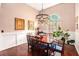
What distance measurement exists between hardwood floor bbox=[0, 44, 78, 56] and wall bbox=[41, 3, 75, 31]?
343mm

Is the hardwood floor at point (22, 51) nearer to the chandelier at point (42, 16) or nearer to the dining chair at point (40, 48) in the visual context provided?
the dining chair at point (40, 48)

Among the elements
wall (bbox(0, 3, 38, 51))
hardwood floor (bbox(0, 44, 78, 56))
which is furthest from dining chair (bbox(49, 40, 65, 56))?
wall (bbox(0, 3, 38, 51))

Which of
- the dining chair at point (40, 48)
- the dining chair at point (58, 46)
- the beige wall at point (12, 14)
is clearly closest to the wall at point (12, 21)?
the beige wall at point (12, 14)

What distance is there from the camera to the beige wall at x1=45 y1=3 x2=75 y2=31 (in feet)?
6.84

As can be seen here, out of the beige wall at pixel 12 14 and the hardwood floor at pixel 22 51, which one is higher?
the beige wall at pixel 12 14

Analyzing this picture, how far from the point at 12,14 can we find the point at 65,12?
91 cm

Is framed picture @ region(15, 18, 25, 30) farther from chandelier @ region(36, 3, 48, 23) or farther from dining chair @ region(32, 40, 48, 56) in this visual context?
dining chair @ region(32, 40, 48, 56)

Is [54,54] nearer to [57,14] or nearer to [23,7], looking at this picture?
[57,14]

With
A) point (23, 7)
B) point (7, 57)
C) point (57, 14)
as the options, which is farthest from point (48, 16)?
point (7, 57)

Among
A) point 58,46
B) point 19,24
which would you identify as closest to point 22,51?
point 19,24

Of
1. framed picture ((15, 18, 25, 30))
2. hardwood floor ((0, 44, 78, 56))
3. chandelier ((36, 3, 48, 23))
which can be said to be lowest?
hardwood floor ((0, 44, 78, 56))

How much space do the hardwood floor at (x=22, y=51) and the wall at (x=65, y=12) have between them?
13.5 inches

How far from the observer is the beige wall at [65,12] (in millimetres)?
2084

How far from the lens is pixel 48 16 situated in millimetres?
2129
